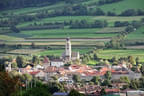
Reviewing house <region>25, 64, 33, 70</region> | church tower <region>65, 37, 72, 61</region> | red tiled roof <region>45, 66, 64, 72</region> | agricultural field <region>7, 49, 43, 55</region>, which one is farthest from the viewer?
agricultural field <region>7, 49, 43, 55</region>

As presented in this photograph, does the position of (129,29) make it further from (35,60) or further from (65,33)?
(35,60)

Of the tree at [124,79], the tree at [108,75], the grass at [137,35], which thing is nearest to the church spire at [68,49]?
the grass at [137,35]

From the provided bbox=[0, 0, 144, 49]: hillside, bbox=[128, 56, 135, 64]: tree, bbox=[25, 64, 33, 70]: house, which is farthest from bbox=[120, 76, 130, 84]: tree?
bbox=[0, 0, 144, 49]: hillside

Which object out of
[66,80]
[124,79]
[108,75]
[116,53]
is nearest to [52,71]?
[108,75]

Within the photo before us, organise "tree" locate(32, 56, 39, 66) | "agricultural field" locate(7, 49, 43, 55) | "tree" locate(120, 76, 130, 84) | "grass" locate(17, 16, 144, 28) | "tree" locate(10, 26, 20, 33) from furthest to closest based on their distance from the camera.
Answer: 1. "grass" locate(17, 16, 144, 28)
2. "tree" locate(10, 26, 20, 33)
3. "agricultural field" locate(7, 49, 43, 55)
4. "tree" locate(32, 56, 39, 66)
5. "tree" locate(120, 76, 130, 84)

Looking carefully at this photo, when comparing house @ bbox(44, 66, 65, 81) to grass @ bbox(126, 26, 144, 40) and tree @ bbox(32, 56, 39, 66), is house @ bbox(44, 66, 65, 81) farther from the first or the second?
grass @ bbox(126, 26, 144, 40)

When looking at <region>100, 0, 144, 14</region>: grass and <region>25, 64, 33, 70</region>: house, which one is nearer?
<region>25, 64, 33, 70</region>: house

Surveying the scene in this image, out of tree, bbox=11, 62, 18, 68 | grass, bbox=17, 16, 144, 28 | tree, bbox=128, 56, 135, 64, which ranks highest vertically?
grass, bbox=17, 16, 144, 28

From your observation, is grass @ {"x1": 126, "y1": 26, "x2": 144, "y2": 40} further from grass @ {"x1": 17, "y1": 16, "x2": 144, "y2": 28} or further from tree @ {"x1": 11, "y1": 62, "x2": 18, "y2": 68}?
tree @ {"x1": 11, "y1": 62, "x2": 18, "y2": 68}

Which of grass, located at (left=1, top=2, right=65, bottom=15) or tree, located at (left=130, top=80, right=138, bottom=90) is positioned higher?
grass, located at (left=1, top=2, right=65, bottom=15)
